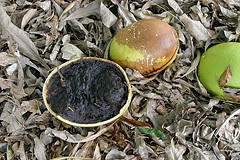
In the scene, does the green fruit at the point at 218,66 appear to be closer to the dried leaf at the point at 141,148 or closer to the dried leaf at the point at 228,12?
the dried leaf at the point at 228,12

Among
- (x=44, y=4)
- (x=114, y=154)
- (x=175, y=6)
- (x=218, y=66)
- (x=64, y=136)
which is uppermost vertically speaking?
(x=44, y=4)

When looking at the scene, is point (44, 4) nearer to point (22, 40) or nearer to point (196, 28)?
point (22, 40)

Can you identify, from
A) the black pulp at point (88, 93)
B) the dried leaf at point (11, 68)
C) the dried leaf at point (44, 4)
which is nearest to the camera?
the black pulp at point (88, 93)

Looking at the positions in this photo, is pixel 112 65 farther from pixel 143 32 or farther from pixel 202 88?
pixel 202 88

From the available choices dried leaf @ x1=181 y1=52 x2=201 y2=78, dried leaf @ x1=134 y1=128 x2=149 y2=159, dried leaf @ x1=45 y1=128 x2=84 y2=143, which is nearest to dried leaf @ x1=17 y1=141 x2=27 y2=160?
dried leaf @ x1=45 y1=128 x2=84 y2=143

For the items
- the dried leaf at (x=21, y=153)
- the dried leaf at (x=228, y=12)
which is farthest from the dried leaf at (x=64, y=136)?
the dried leaf at (x=228, y=12)

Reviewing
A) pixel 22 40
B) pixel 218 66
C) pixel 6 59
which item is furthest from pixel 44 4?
pixel 218 66
